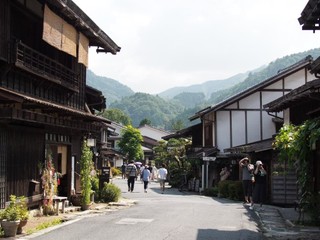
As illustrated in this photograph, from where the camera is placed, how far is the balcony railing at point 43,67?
14.2 meters

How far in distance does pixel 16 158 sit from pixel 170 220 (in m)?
5.27

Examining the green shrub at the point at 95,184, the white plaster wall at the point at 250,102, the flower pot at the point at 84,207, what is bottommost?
the flower pot at the point at 84,207

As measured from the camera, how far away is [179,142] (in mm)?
45750

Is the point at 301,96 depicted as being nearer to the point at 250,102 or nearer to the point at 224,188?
the point at 224,188

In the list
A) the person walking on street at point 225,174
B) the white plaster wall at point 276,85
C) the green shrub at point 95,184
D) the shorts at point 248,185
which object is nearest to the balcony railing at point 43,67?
the green shrub at point 95,184

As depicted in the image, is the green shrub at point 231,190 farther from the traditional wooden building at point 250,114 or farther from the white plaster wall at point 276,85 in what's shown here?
the white plaster wall at point 276,85

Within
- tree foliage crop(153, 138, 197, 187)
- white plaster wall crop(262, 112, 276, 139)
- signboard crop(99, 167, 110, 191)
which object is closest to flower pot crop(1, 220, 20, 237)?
signboard crop(99, 167, 110, 191)

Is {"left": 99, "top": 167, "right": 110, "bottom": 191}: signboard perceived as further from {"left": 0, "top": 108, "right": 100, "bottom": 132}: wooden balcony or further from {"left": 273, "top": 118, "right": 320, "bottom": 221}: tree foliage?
{"left": 273, "top": 118, "right": 320, "bottom": 221}: tree foliage

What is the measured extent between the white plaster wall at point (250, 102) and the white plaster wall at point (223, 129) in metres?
1.23

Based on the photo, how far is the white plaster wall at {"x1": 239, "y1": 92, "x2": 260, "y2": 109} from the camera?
108 feet

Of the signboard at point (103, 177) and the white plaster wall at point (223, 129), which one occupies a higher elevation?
the white plaster wall at point (223, 129)

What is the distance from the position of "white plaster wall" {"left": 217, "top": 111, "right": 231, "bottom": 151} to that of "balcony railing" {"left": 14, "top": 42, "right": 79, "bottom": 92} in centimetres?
1539

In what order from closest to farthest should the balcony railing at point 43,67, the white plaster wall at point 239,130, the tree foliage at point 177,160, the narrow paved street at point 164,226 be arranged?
the narrow paved street at point 164,226, the balcony railing at point 43,67, the white plaster wall at point 239,130, the tree foliage at point 177,160

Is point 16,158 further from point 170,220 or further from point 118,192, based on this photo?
point 118,192
